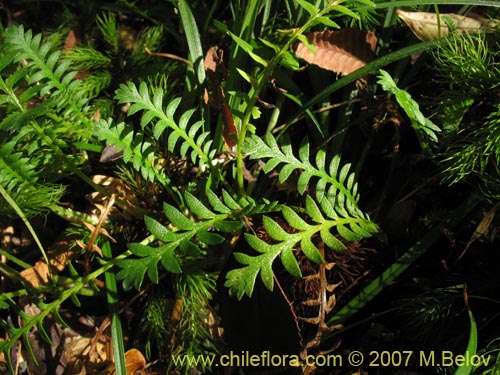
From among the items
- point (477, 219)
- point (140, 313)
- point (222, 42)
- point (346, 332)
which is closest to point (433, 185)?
point (477, 219)

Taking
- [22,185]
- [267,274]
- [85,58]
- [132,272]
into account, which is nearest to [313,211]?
[267,274]

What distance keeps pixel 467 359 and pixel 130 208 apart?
92 centimetres

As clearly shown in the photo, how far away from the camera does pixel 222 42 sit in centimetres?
174

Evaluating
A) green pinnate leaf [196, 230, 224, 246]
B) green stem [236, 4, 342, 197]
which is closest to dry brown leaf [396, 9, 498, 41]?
green stem [236, 4, 342, 197]

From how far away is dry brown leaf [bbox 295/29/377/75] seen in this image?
4.99 ft

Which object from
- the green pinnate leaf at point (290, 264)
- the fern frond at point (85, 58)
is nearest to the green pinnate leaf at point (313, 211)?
the green pinnate leaf at point (290, 264)

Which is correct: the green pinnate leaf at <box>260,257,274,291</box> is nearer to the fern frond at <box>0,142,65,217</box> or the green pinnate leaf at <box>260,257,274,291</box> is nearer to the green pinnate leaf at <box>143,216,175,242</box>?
the green pinnate leaf at <box>143,216,175,242</box>

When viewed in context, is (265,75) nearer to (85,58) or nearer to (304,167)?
(304,167)

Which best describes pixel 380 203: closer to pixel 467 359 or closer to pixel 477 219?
pixel 477 219

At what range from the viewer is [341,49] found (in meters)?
1.54

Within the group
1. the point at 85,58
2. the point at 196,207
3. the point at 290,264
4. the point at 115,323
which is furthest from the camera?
the point at 85,58

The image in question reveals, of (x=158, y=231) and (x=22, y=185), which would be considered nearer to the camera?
(x=158, y=231)

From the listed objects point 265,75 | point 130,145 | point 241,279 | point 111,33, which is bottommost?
point 241,279

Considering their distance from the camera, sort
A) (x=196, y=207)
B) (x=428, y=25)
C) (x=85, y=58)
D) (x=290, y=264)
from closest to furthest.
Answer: (x=290, y=264) < (x=196, y=207) < (x=428, y=25) < (x=85, y=58)
